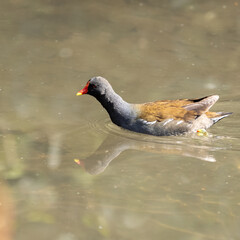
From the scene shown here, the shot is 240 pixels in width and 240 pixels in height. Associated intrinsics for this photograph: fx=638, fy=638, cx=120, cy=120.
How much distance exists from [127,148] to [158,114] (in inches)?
29.2

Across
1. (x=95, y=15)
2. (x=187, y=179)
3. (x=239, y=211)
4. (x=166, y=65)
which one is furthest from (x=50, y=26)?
(x=239, y=211)

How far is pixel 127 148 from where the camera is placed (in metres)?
7.49

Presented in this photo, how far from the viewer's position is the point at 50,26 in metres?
12.1

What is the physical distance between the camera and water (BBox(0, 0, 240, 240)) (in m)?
5.66

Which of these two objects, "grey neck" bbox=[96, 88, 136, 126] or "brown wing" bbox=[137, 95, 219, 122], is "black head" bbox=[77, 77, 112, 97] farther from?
"brown wing" bbox=[137, 95, 219, 122]

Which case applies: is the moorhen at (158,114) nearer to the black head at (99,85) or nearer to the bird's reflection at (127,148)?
the black head at (99,85)

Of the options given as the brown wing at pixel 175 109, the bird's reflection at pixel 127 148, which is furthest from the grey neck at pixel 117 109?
the bird's reflection at pixel 127 148

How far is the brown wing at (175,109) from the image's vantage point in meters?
7.96

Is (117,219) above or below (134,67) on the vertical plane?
above

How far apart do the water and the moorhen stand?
0.15 meters

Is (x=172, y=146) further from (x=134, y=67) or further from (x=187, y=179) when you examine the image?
(x=134, y=67)

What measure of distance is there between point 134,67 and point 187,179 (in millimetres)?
4032

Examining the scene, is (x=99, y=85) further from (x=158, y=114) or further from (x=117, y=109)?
(x=158, y=114)

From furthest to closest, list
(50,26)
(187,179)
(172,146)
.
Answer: (50,26)
(172,146)
(187,179)
